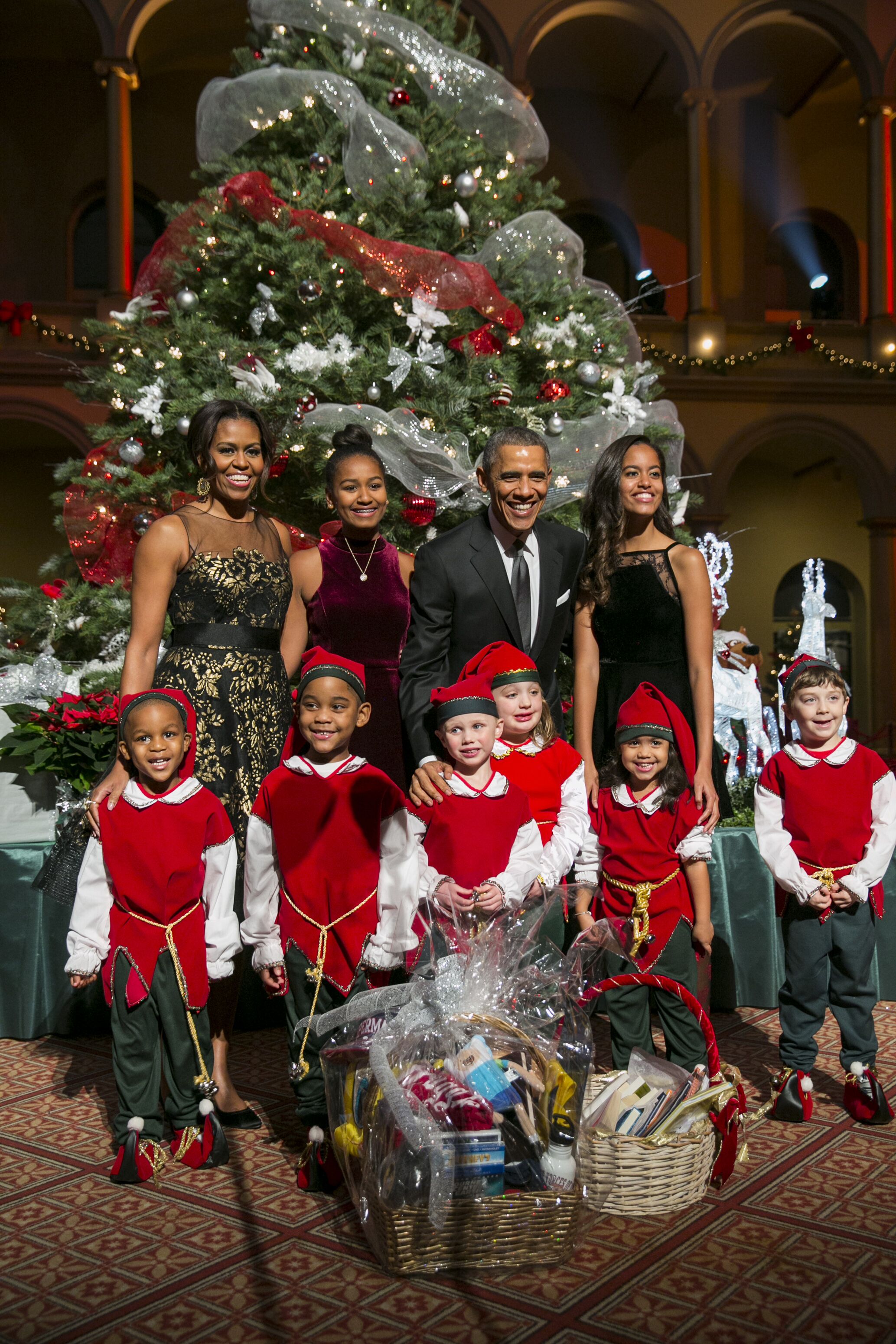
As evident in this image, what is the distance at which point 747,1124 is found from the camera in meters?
3.46

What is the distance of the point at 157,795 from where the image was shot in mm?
3223

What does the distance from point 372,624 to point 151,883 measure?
4.10ft

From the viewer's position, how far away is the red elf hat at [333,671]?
3.12 metres

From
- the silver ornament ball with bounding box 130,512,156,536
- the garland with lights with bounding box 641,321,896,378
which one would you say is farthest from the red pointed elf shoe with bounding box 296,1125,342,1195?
the garland with lights with bounding box 641,321,896,378

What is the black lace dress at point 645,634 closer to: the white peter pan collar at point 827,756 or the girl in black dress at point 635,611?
the girl in black dress at point 635,611

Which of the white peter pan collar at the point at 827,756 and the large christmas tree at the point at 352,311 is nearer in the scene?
the white peter pan collar at the point at 827,756

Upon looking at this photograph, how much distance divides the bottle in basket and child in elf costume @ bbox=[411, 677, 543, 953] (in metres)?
0.65

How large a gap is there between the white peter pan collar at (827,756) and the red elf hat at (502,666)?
2.94ft

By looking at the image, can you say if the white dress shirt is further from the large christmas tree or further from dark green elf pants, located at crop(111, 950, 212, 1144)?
the large christmas tree

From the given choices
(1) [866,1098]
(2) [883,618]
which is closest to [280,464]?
(1) [866,1098]

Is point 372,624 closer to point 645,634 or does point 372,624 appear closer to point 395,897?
point 645,634

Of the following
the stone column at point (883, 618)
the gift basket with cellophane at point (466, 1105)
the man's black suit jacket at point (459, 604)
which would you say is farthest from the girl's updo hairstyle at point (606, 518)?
the stone column at point (883, 618)

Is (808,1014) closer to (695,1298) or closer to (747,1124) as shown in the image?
(747,1124)

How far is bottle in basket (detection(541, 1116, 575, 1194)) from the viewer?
2596mm
